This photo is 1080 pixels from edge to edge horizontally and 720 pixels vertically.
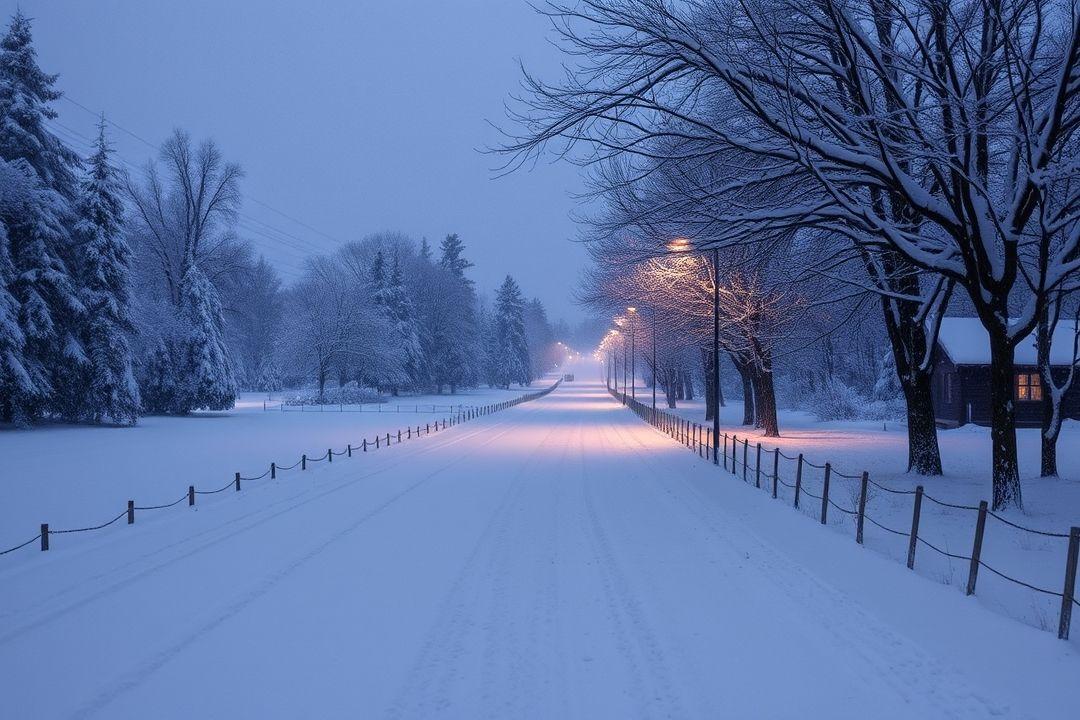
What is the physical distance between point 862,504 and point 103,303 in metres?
36.2

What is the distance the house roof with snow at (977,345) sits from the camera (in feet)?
→ 112

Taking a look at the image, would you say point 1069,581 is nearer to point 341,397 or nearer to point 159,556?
point 159,556

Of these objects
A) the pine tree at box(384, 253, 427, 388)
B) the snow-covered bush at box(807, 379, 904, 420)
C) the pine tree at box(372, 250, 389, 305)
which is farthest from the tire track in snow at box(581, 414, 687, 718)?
the pine tree at box(372, 250, 389, 305)

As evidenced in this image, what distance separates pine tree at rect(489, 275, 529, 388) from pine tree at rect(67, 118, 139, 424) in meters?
69.9

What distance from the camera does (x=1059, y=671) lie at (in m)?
5.73

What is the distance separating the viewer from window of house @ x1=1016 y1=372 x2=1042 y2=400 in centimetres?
3406

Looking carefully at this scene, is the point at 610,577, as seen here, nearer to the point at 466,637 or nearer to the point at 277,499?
the point at 466,637

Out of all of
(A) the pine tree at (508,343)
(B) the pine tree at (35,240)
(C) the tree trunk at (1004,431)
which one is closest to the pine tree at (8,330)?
(B) the pine tree at (35,240)

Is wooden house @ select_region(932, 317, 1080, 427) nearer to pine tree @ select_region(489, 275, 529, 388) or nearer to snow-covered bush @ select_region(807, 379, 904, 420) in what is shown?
snow-covered bush @ select_region(807, 379, 904, 420)

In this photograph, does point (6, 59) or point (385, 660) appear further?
point (6, 59)

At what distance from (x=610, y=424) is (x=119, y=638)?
33158mm

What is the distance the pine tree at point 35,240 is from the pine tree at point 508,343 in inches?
2851

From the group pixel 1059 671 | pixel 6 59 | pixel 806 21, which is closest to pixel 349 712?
pixel 1059 671

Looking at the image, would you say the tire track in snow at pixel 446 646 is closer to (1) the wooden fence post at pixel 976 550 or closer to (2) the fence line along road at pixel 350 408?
(1) the wooden fence post at pixel 976 550
